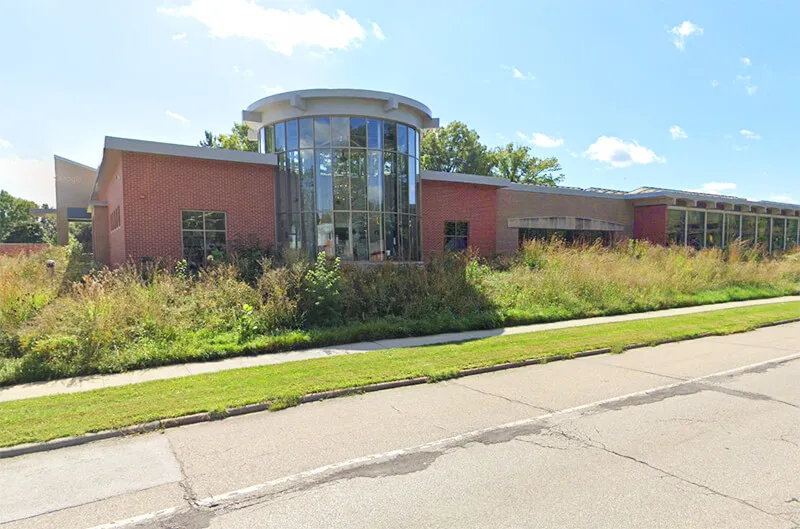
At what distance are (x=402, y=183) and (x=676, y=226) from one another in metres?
20.9

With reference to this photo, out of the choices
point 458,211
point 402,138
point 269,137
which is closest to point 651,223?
point 458,211

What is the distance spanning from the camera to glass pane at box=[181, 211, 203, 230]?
1684cm

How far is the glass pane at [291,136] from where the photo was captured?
18969 mm

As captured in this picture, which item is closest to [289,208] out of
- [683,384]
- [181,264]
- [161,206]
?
[161,206]

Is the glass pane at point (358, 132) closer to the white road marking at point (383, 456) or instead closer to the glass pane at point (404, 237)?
the glass pane at point (404, 237)

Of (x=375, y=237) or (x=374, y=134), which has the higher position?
(x=374, y=134)

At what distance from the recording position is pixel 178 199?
54.6 feet

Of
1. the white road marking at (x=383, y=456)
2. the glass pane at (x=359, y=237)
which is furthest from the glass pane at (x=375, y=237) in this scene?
the white road marking at (x=383, y=456)

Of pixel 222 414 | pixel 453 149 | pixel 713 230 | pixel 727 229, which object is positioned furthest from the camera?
pixel 453 149

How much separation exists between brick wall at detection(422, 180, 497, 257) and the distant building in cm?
5

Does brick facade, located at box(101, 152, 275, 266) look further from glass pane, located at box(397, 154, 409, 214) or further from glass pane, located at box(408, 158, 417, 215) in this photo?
glass pane, located at box(408, 158, 417, 215)

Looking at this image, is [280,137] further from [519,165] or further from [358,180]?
[519,165]

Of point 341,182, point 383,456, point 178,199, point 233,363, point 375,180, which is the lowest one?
point 233,363

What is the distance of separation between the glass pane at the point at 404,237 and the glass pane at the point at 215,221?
6.75 m
